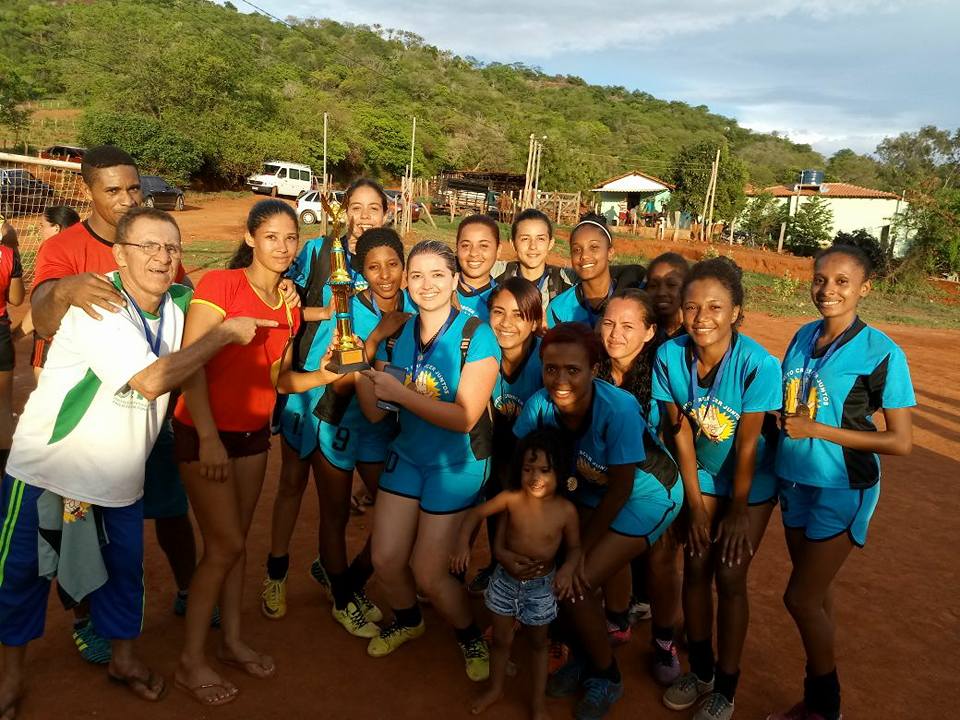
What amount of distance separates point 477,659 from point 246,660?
1218 millimetres

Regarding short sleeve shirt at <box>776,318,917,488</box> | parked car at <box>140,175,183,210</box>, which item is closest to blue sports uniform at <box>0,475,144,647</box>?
short sleeve shirt at <box>776,318,917,488</box>

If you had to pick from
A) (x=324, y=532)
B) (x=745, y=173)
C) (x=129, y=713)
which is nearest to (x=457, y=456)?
(x=324, y=532)

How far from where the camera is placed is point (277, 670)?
3.53 m

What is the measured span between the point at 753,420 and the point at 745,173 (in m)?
38.3

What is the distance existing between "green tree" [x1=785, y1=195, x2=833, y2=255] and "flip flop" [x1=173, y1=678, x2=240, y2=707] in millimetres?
36541

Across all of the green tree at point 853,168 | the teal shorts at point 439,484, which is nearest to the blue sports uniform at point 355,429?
the teal shorts at point 439,484

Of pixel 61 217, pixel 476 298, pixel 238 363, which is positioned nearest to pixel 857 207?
pixel 476 298

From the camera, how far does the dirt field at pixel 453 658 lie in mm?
3273

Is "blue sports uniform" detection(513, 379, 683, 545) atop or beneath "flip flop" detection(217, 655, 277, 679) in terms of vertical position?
atop

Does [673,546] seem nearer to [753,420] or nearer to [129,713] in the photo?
[753,420]

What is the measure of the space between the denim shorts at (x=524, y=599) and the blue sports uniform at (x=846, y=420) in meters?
1.25

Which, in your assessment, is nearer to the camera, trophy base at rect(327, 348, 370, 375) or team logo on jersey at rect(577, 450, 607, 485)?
trophy base at rect(327, 348, 370, 375)

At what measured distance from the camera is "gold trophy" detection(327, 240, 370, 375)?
287 centimetres

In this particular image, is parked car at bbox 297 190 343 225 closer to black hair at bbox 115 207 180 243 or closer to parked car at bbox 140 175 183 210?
parked car at bbox 140 175 183 210
